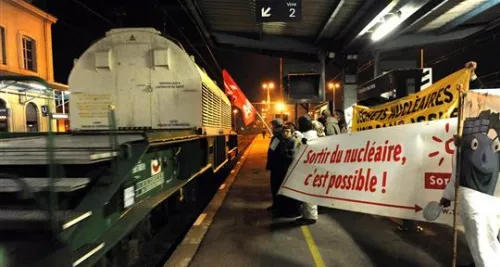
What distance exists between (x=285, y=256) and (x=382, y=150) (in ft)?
6.07

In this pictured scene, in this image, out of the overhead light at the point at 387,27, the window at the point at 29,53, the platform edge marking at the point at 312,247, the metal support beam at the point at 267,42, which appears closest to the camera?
the platform edge marking at the point at 312,247

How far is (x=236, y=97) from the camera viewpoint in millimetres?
12383

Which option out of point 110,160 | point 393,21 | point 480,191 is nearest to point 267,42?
point 393,21

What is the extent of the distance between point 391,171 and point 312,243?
Answer: 5.68 feet

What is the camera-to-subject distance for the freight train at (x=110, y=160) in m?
2.73

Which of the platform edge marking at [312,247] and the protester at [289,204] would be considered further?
the protester at [289,204]

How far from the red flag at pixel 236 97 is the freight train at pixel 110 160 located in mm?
2291

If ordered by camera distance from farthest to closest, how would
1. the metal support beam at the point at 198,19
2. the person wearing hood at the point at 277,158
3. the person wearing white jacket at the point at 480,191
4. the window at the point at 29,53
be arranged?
the window at the point at 29,53
the metal support beam at the point at 198,19
the person wearing hood at the point at 277,158
the person wearing white jacket at the point at 480,191

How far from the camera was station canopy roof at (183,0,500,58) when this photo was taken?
28.7 feet

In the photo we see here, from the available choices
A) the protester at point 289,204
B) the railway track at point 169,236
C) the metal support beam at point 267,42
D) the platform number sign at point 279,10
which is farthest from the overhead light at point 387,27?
the railway track at point 169,236

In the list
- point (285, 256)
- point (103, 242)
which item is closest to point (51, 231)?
point (103, 242)

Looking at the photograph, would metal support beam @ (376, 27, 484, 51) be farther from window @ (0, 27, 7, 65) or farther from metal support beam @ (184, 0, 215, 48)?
window @ (0, 27, 7, 65)

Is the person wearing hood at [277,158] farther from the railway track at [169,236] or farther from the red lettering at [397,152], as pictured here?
the red lettering at [397,152]

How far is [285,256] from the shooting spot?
495 cm
